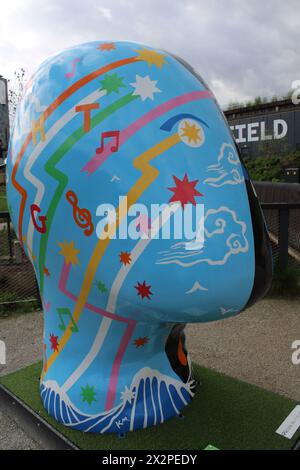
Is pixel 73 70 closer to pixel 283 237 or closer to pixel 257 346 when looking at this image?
pixel 257 346

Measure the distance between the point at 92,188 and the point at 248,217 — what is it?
2.07 feet

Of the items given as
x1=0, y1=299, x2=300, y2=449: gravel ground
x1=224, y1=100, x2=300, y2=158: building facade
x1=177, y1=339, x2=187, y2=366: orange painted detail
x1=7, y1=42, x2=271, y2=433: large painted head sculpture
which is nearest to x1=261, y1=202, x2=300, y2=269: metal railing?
x1=0, y1=299, x2=300, y2=449: gravel ground

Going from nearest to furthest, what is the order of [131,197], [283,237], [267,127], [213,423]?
[131,197]
[213,423]
[283,237]
[267,127]

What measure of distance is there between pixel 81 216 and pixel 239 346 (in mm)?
2268

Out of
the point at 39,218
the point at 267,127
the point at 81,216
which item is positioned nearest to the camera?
the point at 81,216

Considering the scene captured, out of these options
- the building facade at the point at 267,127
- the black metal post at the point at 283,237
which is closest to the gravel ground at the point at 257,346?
the black metal post at the point at 283,237

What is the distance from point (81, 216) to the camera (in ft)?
5.86

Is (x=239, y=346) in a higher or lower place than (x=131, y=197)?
lower

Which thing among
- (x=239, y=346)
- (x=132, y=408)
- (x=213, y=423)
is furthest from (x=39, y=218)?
(x=239, y=346)

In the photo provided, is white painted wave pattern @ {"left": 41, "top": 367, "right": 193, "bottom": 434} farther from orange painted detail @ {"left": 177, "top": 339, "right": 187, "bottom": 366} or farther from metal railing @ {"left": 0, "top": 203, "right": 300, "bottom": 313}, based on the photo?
metal railing @ {"left": 0, "top": 203, "right": 300, "bottom": 313}

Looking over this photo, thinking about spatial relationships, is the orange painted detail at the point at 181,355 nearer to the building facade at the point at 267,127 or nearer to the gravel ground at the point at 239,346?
the gravel ground at the point at 239,346

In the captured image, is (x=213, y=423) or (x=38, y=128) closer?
(x=38, y=128)

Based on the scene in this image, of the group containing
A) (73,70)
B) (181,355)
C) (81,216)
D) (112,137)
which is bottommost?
(181,355)
